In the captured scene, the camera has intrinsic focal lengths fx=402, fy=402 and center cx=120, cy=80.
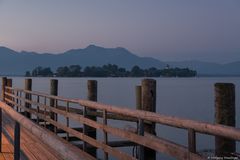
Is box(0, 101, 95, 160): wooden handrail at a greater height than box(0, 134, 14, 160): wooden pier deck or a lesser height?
greater

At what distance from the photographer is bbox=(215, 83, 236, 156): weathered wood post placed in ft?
17.7

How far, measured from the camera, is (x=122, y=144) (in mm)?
10094

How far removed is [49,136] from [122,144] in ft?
26.0

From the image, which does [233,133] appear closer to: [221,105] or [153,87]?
[221,105]

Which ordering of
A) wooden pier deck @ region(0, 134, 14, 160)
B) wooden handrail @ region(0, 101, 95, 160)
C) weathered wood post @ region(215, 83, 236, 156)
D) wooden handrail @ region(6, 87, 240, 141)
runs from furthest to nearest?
wooden pier deck @ region(0, 134, 14, 160)
weathered wood post @ region(215, 83, 236, 156)
wooden handrail @ region(6, 87, 240, 141)
wooden handrail @ region(0, 101, 95, 160)

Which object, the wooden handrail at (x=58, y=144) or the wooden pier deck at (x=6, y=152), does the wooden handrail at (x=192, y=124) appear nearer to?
the wooden handrail at (x=58, y=144)

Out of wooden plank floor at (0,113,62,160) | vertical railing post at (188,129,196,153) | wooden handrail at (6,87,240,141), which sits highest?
wooden handrail at (6,87,240,141)

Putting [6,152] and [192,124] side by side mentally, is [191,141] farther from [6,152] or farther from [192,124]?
[6,152]

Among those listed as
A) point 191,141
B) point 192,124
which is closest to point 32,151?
point 191,141

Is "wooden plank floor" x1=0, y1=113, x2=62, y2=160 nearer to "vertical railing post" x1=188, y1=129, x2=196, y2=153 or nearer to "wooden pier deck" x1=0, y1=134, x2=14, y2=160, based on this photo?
"wooden pier deck" x1=0, y1=134, x2=14, y2=160

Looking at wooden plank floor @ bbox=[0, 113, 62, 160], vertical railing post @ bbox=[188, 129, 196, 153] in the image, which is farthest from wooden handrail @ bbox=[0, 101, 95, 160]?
wooden plank floor @ bbox=[0, 113, 62, 160]

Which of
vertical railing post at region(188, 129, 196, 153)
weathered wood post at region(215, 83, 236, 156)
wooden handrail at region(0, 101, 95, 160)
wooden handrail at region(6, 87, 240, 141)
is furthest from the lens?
weathered wood post at region(215, 83, 236, 156)

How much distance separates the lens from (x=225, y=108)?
17.8 feet

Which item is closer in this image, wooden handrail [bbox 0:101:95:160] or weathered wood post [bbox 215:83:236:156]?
wooden handrail [bbox 0:101:95:160]
